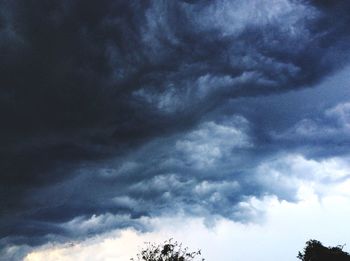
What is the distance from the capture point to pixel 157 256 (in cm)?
7706

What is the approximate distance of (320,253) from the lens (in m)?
81.9

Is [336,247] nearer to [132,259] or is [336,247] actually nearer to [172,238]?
[172,238]

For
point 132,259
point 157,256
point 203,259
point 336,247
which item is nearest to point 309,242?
point 336,247

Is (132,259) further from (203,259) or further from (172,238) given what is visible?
(203,259)

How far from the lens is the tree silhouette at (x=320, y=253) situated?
79.2m

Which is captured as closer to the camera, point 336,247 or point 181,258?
point 181,258

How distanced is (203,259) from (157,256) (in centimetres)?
1102

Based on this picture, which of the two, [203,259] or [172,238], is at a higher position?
[172,238]

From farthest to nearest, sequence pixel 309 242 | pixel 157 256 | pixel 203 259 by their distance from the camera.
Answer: pixel 309 242, pixel 157 256, pixel 203 259

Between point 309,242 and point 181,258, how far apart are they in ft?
104

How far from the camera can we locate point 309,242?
275 ft

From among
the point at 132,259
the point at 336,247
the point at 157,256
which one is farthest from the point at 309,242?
the point at 132,259

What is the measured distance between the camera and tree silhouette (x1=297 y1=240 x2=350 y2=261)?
79250 mm

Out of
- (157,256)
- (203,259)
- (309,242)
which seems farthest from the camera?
(309,242)
